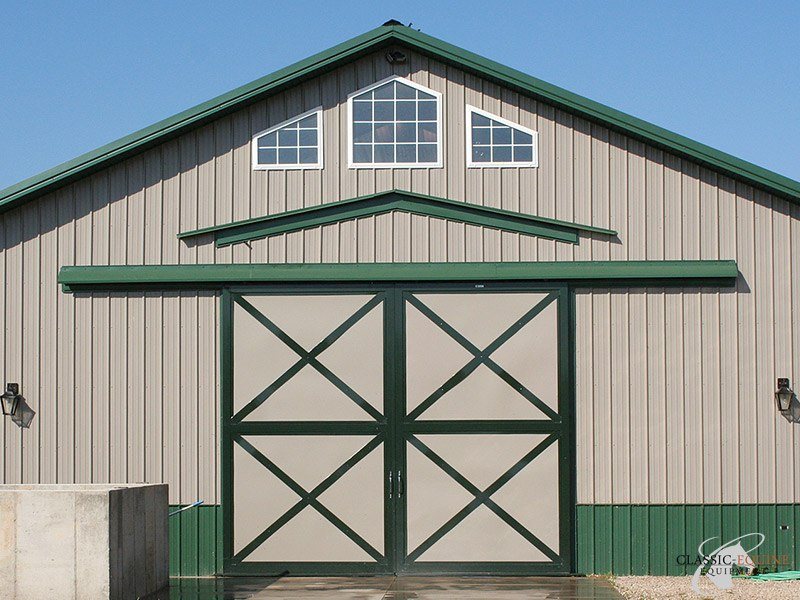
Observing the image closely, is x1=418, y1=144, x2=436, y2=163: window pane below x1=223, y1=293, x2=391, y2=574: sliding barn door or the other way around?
the other way around

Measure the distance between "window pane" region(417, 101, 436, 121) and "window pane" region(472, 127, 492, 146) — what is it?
52cm

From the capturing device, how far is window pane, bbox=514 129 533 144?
1420 centimetres

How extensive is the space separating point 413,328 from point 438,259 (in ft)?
2.82

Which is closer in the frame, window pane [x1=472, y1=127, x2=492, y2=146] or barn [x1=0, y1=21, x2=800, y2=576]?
barn [x1=0, y1=21, x2=800, y2=576]

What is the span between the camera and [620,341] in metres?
14.0

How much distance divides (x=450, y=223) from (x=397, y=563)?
13.1 ft

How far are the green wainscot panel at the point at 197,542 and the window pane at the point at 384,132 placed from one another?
472 centimetres

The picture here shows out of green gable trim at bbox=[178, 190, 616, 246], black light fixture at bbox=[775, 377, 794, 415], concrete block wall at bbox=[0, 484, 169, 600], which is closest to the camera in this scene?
concrete block wall at bbox=[0, 484, 169, 600]

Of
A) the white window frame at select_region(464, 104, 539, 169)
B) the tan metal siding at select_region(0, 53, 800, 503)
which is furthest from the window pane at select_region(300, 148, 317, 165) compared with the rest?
the white window frame at select_region(464, 104, 539, 169)

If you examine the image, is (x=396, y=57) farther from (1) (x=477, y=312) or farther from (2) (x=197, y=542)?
(2) (x=197, y=542)

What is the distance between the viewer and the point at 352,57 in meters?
14.2

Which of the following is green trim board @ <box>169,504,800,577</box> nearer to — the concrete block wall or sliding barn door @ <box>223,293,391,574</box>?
sliding barn door @ <box>223,293,391,574</box>

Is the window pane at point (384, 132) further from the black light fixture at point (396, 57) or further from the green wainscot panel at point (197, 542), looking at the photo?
the green wainscot panel at point (197, 542)

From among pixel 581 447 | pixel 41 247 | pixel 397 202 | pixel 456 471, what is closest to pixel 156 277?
pixel 41 247
